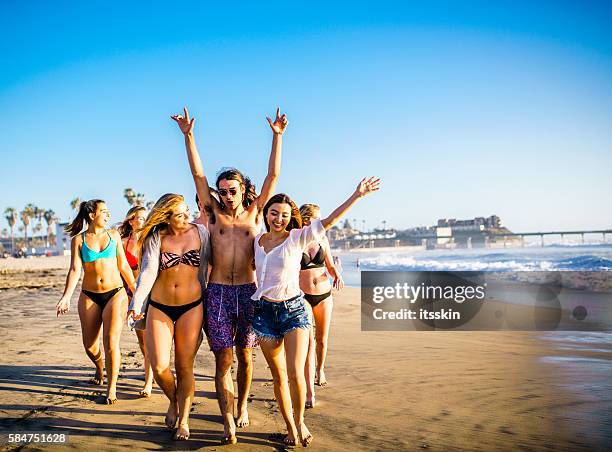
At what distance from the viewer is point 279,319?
4.41 m

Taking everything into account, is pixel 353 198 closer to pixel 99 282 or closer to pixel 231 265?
pixel 231 265

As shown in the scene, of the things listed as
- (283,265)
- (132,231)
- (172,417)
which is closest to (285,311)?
(283,265)

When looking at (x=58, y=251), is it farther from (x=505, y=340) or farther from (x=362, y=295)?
(x=505, y=340)

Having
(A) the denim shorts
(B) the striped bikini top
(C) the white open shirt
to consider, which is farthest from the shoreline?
(B) the striped bikini top

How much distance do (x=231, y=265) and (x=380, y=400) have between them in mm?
2642

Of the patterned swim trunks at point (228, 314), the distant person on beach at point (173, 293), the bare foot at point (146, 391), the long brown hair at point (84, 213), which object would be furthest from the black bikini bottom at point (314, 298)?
the long brown hair at point (84, 213)

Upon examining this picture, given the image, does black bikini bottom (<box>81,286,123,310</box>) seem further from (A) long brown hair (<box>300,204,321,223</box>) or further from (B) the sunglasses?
(A) long brown hair (<box>300,204,321,223</box>)

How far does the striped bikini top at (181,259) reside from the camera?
4715 millimetres

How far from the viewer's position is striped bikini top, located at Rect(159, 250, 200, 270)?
4.71 metres

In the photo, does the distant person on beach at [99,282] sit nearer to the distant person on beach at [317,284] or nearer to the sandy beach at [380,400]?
the sandy beach at [380,400]

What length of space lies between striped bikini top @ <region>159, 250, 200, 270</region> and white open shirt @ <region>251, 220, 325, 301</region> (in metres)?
0.59

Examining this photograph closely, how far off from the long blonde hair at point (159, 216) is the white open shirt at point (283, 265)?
0.96 meters

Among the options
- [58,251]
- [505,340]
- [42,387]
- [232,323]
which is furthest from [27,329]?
[58,251]

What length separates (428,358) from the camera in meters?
8.45
